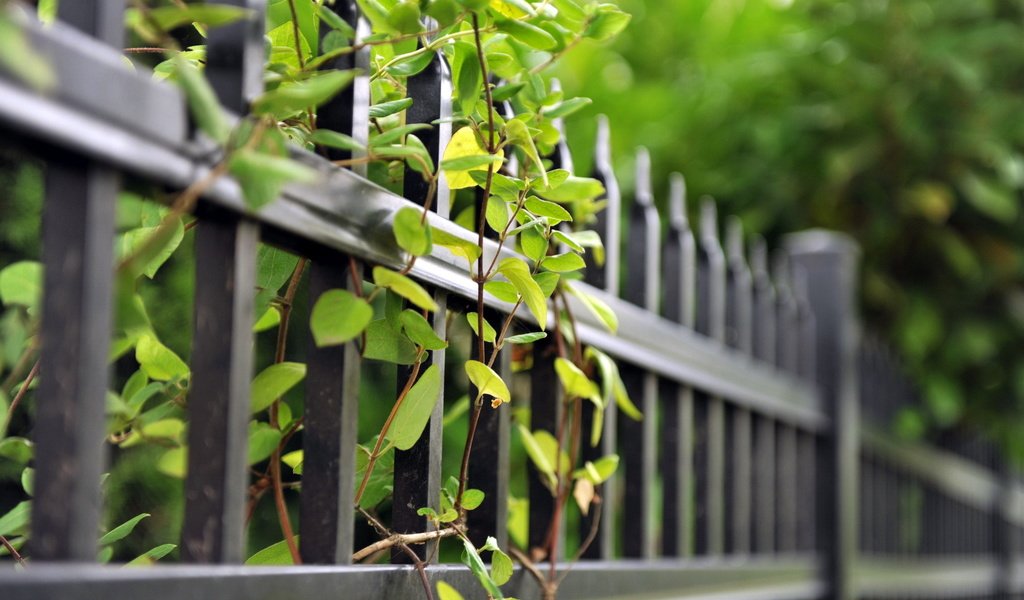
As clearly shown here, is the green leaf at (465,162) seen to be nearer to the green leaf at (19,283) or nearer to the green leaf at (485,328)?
the green leaf at (485,328)

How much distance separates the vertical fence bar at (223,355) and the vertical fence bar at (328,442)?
116 millimetres

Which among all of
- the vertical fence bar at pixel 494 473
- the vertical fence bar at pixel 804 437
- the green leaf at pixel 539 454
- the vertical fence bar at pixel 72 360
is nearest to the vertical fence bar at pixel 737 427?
the vertical fence bar at pixel 804 437

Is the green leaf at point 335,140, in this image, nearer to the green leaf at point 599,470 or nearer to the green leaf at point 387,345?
the green leaf at point 387,345

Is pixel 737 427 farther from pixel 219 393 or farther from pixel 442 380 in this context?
pixel 219 393

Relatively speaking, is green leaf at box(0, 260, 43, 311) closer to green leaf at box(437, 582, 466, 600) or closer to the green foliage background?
green leaf at box(437, 582, 466, 600)

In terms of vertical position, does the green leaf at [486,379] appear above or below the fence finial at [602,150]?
below

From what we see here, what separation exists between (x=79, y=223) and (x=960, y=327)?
3221 millimetres

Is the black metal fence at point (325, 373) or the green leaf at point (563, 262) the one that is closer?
the black metal fence at point (325, 373)

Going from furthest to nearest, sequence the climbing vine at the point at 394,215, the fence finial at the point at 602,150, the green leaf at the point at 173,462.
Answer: the fence finial at the point at 602,150, the green leaf at the point at 173,462, the climbing vine at the point at 394,215

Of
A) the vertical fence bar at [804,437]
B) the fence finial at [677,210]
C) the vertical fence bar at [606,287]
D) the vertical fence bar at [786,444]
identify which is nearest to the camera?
the vertical fence bar at [606,287]

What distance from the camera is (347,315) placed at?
0.85 meters

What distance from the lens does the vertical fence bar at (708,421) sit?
2.09 metres

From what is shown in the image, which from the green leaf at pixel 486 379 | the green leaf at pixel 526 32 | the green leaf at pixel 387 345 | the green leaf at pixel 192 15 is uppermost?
the green leaf at pixel 526 32

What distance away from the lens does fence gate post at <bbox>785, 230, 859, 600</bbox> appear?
2842 millimetres
